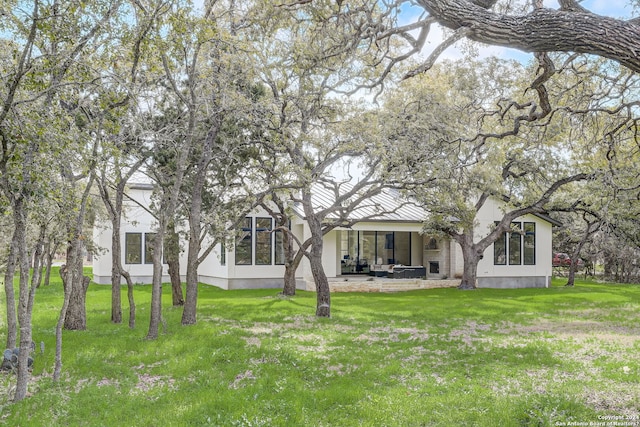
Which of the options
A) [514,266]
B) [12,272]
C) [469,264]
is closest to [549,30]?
[12,272]

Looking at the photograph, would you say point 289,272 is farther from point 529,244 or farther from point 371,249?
point 529,244

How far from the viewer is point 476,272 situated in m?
24.2

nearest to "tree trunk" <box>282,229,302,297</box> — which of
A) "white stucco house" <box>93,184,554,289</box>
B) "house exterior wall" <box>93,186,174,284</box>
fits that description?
"white stucco house" <box>93,184,554,289</box>

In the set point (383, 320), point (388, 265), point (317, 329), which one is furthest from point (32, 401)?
point (388, 265)

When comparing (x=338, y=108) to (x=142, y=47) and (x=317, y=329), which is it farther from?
(x=142, y=47)

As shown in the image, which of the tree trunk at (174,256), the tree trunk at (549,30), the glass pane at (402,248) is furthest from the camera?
the glass pane at (402,248)

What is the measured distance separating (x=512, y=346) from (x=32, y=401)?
7.75 metres

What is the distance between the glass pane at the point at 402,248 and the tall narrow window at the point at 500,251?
163 inches

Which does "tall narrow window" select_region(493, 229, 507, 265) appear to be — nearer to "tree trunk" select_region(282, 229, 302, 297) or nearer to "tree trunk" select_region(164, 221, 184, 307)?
"tree trunk" select_region(282, 229, 302, 297)

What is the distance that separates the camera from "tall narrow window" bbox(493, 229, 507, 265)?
25203 millimetres

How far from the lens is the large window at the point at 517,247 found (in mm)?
25281

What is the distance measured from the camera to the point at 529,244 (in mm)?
25703

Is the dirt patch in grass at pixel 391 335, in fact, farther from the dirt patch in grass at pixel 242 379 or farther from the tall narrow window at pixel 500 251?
the tall narrow window at pixel 500 251

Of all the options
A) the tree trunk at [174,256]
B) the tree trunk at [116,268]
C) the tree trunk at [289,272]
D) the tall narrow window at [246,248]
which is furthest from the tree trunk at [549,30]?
the tall narrow window at [246,248]
